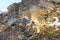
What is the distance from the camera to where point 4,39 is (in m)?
1.44

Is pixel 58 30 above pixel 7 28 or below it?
below

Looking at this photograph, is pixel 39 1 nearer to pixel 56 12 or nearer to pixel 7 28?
pixel 56 12

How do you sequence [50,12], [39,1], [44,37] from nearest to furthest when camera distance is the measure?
[44,37] < [50,12] < [39,1]

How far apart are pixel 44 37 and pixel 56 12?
1.04ft

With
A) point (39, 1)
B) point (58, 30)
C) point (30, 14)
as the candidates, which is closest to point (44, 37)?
point (58, 30)

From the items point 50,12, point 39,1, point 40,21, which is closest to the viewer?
point 40,21

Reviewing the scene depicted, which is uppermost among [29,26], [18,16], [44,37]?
[18,16]

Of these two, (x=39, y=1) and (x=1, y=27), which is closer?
(x=1, y=27)

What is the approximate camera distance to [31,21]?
152cm

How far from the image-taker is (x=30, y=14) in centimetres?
159

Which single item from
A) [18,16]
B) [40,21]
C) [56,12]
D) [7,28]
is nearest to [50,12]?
[56,12]

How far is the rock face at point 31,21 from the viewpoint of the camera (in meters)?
1.43

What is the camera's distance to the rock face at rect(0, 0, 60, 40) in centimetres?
143

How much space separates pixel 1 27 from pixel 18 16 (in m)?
0.16
